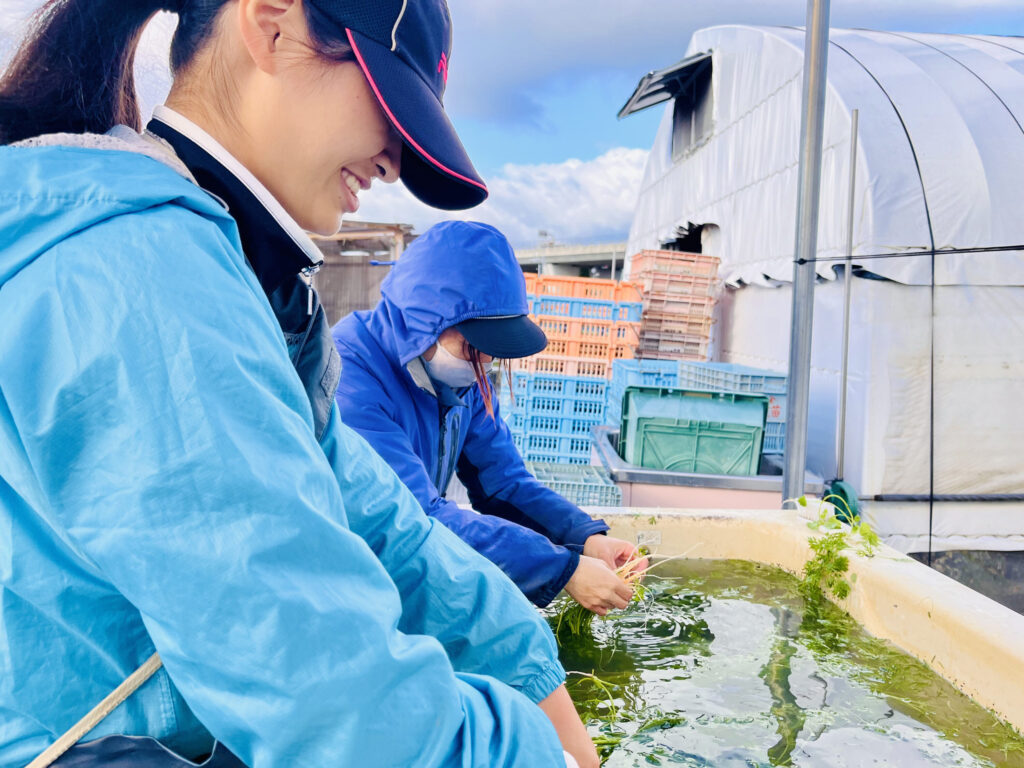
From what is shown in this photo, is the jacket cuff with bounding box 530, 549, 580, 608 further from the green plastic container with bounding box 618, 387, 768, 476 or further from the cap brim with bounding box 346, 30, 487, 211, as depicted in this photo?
the green plastic container with bounding box 618, 387, 768, 476

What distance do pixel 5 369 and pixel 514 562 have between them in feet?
5.27

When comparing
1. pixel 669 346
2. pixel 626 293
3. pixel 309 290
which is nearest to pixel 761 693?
pixel 309 290

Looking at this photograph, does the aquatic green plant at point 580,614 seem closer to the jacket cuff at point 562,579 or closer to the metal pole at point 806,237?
the jacket cuff at point 562,579

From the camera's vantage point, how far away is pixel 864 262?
5148mm

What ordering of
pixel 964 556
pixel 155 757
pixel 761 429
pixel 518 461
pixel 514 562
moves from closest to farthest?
pixel 155 757 < pixel 514 562 < pixel 518 461 < pixel 761 429 < pixel 964 556

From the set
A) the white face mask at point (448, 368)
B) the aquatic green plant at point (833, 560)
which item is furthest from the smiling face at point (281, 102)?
the aquatic green plant at point (833, 560)

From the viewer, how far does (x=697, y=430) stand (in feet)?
14.3

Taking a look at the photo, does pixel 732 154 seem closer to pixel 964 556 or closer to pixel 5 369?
pixel 964 556

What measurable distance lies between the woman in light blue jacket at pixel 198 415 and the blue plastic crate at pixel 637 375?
14.9 feet

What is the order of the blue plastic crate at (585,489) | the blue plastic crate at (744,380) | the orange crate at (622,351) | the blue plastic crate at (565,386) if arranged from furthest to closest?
1. the orange crate at (622,351)
2. the blue plastic crate at (565,386)
3. the blue plastic crate at (744,380)
4. the blue plastic crate at (585,489)

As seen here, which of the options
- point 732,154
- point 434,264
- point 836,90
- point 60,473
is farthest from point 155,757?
point 732,154

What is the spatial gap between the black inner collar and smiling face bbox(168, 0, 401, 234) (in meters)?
0.03

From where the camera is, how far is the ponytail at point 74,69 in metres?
0.75

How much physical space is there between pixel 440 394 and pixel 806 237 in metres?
2.13
